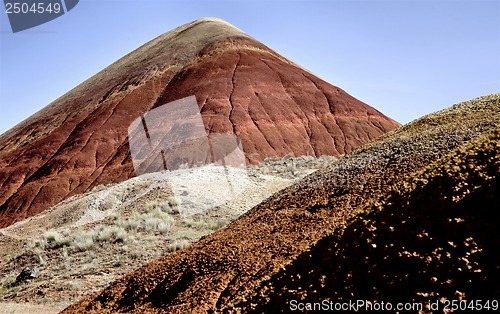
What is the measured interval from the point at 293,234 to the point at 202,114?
35229 millimetres

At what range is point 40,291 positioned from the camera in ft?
35.4

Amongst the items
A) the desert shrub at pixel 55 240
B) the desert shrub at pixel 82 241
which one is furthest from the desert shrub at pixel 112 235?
the desert shrub at pixel 55 240

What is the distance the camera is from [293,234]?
7344 mm

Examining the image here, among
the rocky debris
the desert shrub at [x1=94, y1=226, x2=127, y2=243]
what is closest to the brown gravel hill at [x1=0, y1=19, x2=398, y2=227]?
the desert shrub at [x1=94, y1=226, x2=127, y2=243]

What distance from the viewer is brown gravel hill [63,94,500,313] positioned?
5.05m

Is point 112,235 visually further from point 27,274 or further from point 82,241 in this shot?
point 27,274

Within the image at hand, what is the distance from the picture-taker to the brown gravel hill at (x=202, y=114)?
38656mm

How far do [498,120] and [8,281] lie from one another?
47.6ft

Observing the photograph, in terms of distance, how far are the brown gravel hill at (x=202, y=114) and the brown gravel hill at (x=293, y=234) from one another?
1013 inches

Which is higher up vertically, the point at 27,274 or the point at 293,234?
the point at 293,234

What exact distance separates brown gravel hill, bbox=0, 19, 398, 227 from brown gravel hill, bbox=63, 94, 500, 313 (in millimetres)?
25727

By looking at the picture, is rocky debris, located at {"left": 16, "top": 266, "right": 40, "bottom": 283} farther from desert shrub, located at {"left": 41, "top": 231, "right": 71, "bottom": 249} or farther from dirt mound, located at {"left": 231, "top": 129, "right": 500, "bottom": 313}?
dirt mound, located at {"left": 231, "top": 129, "right": 500, "bottom": 313}

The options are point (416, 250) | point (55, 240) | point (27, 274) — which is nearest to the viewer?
point (416, 250)

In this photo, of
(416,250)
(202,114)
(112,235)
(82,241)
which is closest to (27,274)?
(82,241)
